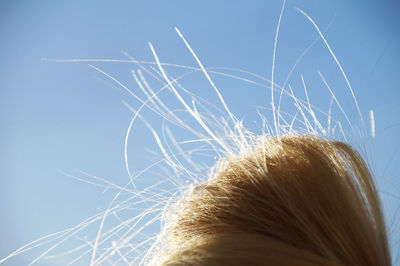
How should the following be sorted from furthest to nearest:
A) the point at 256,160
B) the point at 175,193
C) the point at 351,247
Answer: the point at 175,193, the point at 256,160, the point at 351,247

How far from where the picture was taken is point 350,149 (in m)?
0.71

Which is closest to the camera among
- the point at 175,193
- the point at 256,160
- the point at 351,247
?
the point at 351,247

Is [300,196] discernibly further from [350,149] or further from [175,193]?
[175,193]

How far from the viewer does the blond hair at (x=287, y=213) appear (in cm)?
53

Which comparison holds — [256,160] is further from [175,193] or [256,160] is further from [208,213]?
[175,193]

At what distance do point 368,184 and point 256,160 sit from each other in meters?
0.23

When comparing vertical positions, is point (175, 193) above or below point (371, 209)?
above

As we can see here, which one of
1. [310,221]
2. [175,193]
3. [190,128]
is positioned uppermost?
[190,128]

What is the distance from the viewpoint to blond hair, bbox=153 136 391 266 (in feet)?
1.75

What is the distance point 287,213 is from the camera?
1.92ft

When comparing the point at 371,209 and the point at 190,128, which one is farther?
the point at 190,128

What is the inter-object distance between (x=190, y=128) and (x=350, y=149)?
38cm

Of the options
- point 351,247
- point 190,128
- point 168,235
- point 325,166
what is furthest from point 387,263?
point 190,128

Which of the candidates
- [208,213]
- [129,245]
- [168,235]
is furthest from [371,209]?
[129,245]
